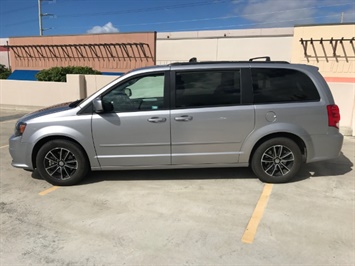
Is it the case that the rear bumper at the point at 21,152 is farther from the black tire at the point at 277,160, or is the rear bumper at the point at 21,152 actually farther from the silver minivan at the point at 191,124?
the black tire at the point at 277,160

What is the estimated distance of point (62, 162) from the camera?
4.67 m

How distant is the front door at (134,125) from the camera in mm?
4508

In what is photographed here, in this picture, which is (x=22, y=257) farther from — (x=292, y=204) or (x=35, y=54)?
(x=35, y=54)

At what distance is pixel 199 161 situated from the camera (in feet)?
15.4

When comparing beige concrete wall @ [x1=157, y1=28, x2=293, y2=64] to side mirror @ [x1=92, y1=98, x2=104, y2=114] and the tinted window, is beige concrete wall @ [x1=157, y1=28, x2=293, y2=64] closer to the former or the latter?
the tinted window

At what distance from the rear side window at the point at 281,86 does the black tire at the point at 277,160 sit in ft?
2.08

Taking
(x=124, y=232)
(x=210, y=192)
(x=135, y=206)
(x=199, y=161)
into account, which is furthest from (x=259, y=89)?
(x=124, y=232)

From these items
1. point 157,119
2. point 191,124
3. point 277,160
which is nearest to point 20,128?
point 157,119

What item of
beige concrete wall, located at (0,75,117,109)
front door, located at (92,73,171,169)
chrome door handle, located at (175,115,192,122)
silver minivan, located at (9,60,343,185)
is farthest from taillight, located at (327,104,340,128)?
beige concrete wall, located at (0,75,117,109)

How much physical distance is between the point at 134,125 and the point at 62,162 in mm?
1253

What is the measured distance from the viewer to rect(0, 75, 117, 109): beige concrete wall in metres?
12.6

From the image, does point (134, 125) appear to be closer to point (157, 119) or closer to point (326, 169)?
point (157, 119)

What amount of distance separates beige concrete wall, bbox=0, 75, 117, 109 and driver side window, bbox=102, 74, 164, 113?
7.88 m

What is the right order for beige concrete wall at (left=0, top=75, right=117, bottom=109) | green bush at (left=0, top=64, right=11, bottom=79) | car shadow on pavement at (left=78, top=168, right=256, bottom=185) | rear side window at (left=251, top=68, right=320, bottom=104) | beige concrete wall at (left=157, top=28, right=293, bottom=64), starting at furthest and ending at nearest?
green bush at (left=0, top=64, right=11, bottom=79)
beige concrete wall at (left=157, top=28, right=293, bottom=64)
beige concrete wall at (left=0, top=75, right=117, bottom=109)
car shadow on pavement at (left=78, top=168, right=256, bottom=185)
rear side window at (left=251, top=68, right=320, bottom=104)
